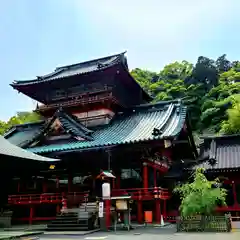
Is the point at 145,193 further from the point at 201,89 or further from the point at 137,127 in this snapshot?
the point at 201,89

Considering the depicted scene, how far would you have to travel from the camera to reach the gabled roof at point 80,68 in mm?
25094

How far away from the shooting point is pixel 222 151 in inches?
972

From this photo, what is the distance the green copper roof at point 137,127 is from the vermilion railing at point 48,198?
2837mm

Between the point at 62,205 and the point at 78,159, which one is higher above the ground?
the point at 78,159

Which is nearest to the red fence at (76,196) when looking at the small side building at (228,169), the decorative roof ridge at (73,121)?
the small side building at (228,169)

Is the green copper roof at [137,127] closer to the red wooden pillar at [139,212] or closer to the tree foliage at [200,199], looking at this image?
the red wooden pillar at [139,212]

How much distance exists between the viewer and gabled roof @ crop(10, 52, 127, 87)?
82.3 feet

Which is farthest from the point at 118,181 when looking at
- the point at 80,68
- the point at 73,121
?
the point at 80,68

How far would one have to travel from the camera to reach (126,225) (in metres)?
16.2

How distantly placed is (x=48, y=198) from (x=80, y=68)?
1312 centimetres

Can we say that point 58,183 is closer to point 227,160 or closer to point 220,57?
point 227,160

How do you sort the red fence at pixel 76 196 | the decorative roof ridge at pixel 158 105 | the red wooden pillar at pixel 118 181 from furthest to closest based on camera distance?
the decorative roof ridge at pixel 158 105 < the red wooden pillar at pixel 118 181 < the red fence at pixel 76 196

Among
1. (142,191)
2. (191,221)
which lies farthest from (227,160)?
(191,221)

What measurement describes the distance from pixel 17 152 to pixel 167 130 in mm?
11504
